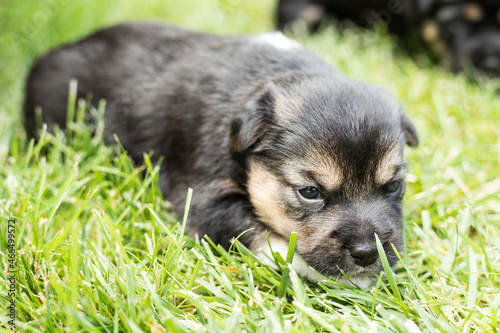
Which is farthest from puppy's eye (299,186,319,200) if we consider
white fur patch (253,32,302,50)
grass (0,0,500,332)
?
white fur patch (253,32,302,50)

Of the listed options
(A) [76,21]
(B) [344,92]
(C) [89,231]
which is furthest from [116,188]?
(A) [76,21]

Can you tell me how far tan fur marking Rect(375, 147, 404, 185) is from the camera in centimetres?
305

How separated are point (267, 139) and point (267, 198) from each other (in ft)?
1.30

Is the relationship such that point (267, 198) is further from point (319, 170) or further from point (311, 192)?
point (319, 170)

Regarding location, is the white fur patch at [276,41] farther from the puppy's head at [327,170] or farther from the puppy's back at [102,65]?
the puppy's head at [327,170]

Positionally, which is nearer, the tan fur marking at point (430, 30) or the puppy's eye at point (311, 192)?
the puppy's eye at point (311, 192)

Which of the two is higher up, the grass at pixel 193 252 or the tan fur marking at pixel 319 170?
the tan fur marking at pixel 319 170

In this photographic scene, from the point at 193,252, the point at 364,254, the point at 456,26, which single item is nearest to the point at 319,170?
the point at 364,254

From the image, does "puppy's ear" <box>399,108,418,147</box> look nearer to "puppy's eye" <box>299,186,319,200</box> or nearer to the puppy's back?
"puppy's eye" <box>299,186,319,200</box>

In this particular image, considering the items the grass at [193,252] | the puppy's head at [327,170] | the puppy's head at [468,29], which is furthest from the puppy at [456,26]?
the puppy's head at [327,170]

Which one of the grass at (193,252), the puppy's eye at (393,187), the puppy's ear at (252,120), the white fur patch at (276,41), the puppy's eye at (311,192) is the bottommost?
the grass at (193,252)

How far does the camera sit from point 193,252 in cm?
304

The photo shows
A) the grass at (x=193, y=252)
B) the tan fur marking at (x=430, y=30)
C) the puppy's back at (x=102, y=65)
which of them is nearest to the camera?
the grass at (x=193, y=252)

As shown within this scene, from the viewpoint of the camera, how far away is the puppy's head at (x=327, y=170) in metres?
2.93
